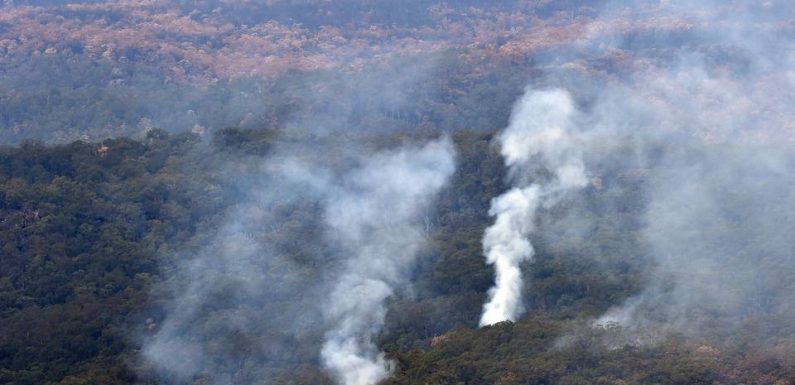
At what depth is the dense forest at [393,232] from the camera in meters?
44.6

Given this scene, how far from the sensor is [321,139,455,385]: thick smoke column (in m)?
46.8

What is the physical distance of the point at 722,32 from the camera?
293 ft

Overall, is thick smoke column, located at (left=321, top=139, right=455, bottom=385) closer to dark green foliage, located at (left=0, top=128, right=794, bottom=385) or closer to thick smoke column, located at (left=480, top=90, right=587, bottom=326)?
dark green foliage, located at (left=0, top=128, right=794, bottom=385)

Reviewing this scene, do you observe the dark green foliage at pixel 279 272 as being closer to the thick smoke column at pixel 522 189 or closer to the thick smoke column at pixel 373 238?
the thick smoke column at pixel 522 189

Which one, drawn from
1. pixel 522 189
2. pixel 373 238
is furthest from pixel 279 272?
pixel 522 189

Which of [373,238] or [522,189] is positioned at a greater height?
[522,189]

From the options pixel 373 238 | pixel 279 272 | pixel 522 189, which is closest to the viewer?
pixel 279 272

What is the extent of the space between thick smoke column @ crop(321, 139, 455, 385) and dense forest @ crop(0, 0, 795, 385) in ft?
0.36

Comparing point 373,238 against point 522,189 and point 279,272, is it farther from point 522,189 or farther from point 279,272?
point 522,189

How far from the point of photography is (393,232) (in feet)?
189

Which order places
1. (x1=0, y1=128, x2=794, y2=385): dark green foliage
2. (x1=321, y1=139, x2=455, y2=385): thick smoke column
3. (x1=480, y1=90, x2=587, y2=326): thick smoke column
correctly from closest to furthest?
(x1=0, y1=128, x2=794, y2=385): dark green foliage
(x1=321, y1=139, x2=455, y2=385): thick smoke column
(x1=480, y1=90, x2=587, y2=326): thick smoke column

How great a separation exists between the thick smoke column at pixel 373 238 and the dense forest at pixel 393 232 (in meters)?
0.11

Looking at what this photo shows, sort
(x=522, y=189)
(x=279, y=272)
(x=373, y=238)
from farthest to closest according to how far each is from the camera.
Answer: (x=522, y=189), (x=373, y=238), (x=279, y=272)

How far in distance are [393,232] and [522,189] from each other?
5.58 meters
